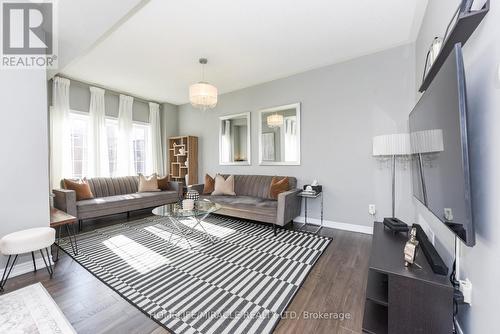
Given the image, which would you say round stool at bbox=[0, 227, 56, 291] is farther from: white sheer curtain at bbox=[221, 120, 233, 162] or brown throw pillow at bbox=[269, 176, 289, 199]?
white sheer curtain at bbox=[221, 120, 233, 162]

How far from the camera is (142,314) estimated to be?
1.57 meters

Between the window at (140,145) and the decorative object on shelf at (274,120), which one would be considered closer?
the decorative object on shelf at (274,120)

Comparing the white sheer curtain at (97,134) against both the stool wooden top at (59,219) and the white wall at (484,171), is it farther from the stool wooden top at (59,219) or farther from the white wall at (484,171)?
the white wall at (484,171)

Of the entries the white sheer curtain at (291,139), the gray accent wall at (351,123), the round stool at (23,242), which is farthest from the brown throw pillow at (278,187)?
the round stool at (23,242)

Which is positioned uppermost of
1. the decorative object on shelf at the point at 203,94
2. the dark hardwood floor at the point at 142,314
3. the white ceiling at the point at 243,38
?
the white ceiling at the point at 243,38

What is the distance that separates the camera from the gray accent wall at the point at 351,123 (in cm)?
298

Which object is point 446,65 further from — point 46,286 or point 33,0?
point 33,0

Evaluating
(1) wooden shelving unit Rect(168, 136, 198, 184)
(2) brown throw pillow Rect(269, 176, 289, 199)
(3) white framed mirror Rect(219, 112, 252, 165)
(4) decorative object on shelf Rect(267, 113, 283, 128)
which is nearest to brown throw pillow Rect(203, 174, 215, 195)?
(3) white framed mirror Rect(219, 112, 252, 165)

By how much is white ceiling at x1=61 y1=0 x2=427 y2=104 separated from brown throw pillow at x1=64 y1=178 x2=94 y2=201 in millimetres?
2070

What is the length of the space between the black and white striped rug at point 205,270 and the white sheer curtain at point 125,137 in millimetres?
1908

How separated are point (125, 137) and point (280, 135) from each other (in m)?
3.74

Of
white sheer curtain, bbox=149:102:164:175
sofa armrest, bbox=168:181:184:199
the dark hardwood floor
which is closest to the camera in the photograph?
the dark hardwood floor

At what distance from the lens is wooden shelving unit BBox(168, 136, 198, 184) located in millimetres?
5406

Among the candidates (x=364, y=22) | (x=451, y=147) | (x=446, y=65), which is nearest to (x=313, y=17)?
(x=364, y=22)
